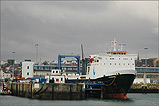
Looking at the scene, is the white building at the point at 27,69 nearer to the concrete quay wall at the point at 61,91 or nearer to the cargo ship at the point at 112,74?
the cargo ship at the point at 112,74

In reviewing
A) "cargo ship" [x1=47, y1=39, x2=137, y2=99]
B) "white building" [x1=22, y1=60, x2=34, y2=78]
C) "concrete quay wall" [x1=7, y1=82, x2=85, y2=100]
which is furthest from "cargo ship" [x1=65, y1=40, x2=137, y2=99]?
"white building" [x1=22, y1=60, x2=34, y2=78]

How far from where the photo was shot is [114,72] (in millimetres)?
56281

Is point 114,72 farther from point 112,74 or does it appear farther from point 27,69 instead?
point 27,69

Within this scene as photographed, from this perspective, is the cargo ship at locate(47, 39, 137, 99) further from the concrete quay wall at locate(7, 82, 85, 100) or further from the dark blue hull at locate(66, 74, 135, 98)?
the concrete quay wall at locate(7, 82, 85, 100)

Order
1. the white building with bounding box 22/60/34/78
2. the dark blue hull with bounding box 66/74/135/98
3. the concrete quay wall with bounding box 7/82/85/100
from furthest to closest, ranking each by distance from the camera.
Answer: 1. the white building with bounding box 22/60/34/78
2. the dark blue hull with bounding box 66/74/135/98
3. the concrete quay wall with bounding box 7/82/85/100

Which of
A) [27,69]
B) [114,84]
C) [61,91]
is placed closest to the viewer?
[61,91]

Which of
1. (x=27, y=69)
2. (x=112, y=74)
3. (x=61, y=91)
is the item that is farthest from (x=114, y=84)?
(x=27, y=69)

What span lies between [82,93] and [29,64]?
98.3 ft

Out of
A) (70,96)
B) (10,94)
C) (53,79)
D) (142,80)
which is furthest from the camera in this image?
(142,80)

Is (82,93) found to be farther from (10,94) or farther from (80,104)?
(10,94)

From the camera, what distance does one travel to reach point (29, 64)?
266ft

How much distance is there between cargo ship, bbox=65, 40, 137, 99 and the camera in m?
55.8

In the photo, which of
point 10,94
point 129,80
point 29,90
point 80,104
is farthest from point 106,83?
point 10,94

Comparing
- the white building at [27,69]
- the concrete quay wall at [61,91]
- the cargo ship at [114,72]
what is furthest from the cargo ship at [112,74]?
the white building at [27,69]
